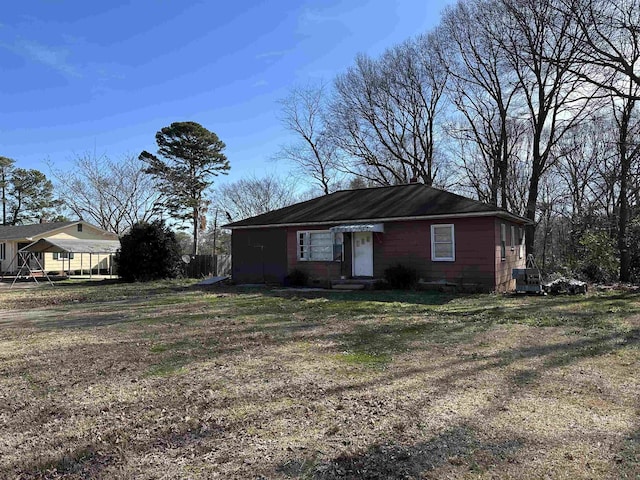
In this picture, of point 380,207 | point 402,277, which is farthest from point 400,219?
point 402,277

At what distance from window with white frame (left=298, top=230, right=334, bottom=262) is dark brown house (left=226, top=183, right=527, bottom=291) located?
38 mm

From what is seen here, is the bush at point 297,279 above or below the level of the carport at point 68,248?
below

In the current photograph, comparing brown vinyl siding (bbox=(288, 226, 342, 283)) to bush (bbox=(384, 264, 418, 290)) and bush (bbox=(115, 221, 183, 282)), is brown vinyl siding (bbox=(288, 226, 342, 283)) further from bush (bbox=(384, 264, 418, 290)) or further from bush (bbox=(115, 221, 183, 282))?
bush (bbox=(115, 221, 183, 282))

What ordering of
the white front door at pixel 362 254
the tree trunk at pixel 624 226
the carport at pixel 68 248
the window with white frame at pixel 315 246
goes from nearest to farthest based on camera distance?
1. the white front door at pixel 362 254
2. the window with white frame at pixel 315 246
3. the tree trunk at pixel 624 226
4. the carport at pixel 68 248

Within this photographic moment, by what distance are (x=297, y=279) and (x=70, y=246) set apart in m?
16.5

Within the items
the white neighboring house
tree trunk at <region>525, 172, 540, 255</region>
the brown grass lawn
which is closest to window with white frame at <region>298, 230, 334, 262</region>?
the brown grass lawn

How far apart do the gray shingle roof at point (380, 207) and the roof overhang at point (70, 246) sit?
12179 millimetres

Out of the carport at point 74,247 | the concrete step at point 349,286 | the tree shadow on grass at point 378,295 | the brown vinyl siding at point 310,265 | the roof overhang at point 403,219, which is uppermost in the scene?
the roof overhang at point 403,219

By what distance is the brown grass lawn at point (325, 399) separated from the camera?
2.88 metres

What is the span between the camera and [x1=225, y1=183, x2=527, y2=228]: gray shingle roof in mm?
14005

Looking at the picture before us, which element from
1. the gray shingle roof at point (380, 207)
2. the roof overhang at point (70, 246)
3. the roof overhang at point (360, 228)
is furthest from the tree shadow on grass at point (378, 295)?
the roof overhang at point (70, 246)

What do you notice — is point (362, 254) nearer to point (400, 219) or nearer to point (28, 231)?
point (400, 219)

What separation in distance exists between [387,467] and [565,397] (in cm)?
221

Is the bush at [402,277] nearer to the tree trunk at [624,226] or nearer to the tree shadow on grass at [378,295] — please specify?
the tree shadow on grass at [378,295]
